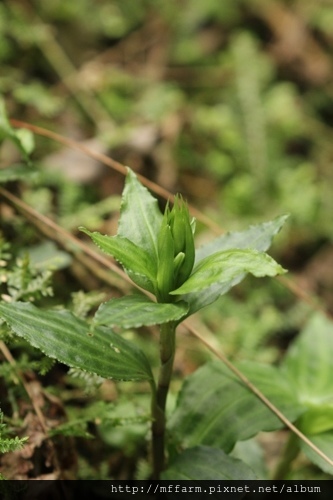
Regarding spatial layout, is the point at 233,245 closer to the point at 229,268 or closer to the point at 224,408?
the point at 229,268

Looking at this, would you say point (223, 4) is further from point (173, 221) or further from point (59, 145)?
point (173, 221)

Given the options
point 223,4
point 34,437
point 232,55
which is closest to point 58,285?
point 34,437

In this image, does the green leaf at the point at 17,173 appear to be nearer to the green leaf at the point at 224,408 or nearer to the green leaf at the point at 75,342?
the green leaf at the point at 75,342

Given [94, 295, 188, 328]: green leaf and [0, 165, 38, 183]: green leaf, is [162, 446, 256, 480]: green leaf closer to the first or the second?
[94, 295, 188, 328]: green leaf

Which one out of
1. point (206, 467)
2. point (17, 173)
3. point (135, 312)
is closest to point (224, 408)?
point (206, 467)

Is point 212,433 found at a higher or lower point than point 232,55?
lower

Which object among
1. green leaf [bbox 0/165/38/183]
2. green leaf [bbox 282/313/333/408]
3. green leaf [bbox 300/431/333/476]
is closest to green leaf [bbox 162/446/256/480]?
green leaf [bbox 300/431/333/476]
